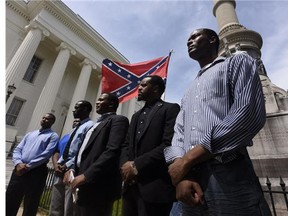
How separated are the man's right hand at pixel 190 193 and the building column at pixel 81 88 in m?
18.1

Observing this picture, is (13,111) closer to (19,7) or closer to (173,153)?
(19,7)

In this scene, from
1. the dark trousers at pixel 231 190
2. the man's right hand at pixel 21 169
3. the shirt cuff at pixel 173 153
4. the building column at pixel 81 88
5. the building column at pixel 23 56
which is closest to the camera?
the dark trousers at pixel 231 190

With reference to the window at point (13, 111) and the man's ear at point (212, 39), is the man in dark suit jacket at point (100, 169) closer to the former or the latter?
the man's ear at point (212, 39)

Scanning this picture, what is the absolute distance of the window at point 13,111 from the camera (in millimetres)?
16544

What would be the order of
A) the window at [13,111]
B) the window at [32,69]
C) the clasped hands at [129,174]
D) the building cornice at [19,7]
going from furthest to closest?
the window at [32,69] → the building cornice at [19,7] → the window at [13,111] → the clasped hands at [129,174]

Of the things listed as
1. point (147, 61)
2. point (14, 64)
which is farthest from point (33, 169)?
point (14, 64)

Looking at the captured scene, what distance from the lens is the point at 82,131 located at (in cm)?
329

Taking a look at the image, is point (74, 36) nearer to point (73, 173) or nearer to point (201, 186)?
point (73, 173)

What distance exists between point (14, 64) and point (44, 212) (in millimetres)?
13268

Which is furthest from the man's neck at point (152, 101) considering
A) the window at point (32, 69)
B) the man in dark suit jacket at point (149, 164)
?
the window at point (32, 69)

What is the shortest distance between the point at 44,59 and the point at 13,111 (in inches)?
263

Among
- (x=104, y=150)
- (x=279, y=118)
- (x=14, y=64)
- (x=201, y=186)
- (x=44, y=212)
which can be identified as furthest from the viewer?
(x=14, y=64)

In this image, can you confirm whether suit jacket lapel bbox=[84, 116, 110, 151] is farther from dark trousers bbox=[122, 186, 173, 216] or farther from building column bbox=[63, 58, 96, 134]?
building column bbox=[63, 58, 96, 134]

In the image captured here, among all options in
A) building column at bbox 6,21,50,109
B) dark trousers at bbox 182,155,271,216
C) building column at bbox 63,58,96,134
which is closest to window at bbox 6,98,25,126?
building column at bbox 6,21,50,109
